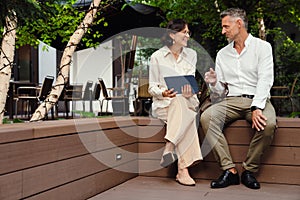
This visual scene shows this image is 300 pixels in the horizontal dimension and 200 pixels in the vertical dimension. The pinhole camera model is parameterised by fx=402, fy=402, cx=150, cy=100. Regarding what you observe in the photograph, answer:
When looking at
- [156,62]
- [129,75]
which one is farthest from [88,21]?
[129,75]

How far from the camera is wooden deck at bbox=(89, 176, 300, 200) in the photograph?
2480mm

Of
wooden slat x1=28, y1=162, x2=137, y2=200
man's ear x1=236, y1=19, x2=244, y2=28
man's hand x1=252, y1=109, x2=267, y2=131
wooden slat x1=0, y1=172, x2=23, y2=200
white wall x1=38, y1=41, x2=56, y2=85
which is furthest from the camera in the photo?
white wall x1=38, y1=41, x2=56, y2=85

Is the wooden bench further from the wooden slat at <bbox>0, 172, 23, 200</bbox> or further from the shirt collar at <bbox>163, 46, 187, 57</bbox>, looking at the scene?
the shirt collar at <bbox>163, 46, 187, 57</bbox>

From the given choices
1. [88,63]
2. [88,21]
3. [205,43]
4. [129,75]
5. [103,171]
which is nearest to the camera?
[103,171]

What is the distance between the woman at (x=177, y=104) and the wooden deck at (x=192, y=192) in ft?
0.45

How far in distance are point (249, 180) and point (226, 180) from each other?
6.0 inches

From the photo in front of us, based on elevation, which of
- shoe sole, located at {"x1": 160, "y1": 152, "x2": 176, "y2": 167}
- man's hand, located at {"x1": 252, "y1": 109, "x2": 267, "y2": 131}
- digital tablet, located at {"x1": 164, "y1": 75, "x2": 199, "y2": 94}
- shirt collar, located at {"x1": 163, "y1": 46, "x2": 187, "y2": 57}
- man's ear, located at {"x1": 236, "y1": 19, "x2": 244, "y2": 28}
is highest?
man's ear, located at {"x1": 236, "y1": 19, "x2": 244, "y2": 28}

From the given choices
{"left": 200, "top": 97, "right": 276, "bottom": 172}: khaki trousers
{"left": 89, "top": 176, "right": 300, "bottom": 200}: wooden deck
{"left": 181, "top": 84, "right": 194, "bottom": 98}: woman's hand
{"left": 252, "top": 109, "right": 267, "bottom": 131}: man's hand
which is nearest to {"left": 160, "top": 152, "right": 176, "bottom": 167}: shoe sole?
{"left": 89, "top": 176, "right": 300, "bottom": 200}: wooden deck

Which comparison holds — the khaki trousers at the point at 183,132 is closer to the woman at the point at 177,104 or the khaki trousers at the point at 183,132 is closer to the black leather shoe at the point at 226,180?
the woman at the point at 177,104

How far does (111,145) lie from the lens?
2.79m

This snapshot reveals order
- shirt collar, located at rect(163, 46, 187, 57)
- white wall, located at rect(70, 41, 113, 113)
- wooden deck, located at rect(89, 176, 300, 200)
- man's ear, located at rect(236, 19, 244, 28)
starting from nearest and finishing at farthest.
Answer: wooden deck, located at rect(89, 176, 300, 200), man's ear, located at rect(236, 19, 244, 28), shirt collar, located at rect(163, 46, 187, 57), white wall, located at rect(70, 41, 113, 113)

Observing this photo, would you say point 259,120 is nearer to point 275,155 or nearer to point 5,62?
point 275,155

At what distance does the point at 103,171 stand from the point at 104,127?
292 mm

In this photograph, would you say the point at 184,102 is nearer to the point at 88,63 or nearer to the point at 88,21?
the point at 88,21
